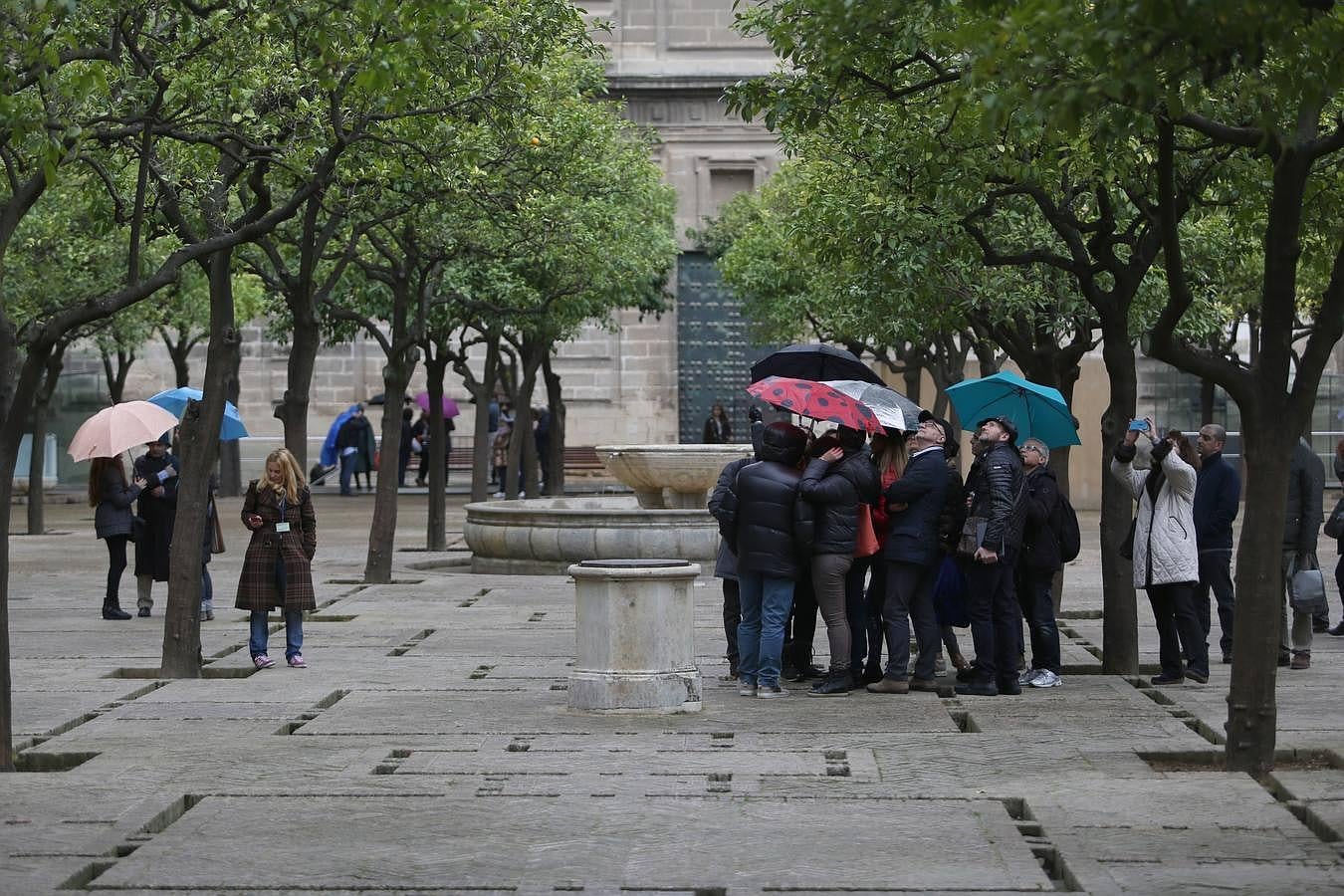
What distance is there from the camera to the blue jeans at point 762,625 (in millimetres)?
12430

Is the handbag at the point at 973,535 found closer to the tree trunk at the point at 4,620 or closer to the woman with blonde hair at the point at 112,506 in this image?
the tree trunk at the point at 4,620

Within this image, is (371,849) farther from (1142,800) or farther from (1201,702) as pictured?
(1201,702)

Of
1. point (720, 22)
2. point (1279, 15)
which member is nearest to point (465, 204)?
point (1279, 15)

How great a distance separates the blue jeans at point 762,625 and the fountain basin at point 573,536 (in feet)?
28.2

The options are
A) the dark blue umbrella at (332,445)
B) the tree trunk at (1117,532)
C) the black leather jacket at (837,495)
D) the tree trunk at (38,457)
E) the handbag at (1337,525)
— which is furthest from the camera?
the dark blue umbrella at (332,445)

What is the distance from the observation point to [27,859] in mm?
7938

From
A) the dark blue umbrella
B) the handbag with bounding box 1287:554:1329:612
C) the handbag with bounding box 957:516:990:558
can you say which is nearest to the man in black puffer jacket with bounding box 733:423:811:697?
the handbag with bounding box 957:516:990:558

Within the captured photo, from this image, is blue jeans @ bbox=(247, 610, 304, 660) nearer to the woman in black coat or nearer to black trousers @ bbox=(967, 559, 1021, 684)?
the woman in black coat

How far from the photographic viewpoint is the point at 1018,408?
552 inches

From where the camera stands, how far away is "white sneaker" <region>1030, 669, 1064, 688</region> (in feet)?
42.9

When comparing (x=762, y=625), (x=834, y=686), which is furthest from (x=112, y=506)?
(x=834, y=686)

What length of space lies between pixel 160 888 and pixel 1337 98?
9346 millimetres

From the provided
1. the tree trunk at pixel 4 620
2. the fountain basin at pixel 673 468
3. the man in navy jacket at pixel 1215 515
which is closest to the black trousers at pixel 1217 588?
the man in navy jacket at pixel 1215 515

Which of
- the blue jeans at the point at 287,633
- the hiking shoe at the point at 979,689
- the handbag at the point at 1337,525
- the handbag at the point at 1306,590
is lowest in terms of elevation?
the hiking shoe at the point at 979,689
